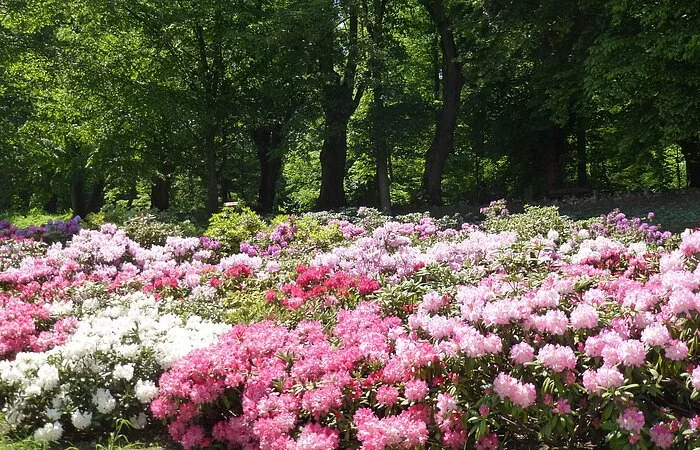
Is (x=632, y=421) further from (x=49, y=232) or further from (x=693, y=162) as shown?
(x=693, y=162)

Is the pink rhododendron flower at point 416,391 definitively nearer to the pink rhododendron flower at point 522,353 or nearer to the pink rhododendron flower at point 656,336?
the pink rhododendron flower at point 522,353

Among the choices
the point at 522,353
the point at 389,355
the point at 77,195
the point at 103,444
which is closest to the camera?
the point at 522,353

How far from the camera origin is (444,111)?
63.5 ft

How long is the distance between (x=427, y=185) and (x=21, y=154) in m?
12.4

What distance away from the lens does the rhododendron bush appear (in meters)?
2.97

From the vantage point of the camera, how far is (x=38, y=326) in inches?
Result: 209

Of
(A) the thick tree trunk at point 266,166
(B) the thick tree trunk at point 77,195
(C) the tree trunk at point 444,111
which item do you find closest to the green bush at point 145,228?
(C) the tree trunk at point 444,111

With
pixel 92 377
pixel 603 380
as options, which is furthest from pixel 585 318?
pixel 92 377

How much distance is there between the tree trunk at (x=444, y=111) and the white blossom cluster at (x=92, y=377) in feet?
51.0

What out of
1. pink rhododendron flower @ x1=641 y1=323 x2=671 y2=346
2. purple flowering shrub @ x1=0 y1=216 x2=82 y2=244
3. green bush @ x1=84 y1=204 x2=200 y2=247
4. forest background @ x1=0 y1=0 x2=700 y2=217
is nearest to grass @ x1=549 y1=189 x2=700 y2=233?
forest background @ x1=0 y1=0 x2=700 y2=217

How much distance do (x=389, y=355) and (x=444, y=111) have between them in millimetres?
16496

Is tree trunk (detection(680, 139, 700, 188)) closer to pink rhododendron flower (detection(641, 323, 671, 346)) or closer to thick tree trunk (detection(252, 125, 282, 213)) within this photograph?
thick tree trunk (detection(252, 125, 282, 213))

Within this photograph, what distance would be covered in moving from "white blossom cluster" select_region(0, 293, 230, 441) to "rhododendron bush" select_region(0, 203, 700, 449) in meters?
0.01

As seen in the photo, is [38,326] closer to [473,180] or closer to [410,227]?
[410,227]
